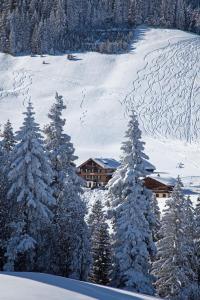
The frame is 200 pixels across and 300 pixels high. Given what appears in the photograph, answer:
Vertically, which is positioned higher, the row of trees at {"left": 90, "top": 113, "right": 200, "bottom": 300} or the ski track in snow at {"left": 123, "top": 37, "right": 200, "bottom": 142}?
the ski track in snow at {"left": 123, "top": 37, "right": 200, "bottom": 142}

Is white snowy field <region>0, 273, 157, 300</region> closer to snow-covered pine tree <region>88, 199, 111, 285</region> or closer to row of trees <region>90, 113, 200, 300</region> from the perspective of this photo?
row of trees <region>90, 113, 200, 300</region>

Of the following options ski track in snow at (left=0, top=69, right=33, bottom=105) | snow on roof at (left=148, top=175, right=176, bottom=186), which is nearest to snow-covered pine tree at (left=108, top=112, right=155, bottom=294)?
snow on roof at (left=148, top=175, right=176, bottom=186)

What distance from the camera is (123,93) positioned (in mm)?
120875

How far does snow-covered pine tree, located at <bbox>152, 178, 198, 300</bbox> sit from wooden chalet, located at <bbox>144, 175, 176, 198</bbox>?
4014 centimetres

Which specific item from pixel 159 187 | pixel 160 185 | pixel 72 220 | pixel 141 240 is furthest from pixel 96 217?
pixel 159 187

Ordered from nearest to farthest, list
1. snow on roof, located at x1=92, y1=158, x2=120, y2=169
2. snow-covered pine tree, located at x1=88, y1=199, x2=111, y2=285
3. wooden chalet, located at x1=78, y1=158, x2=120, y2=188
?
snow-covered pine tree, located at x1=88, y1=199, x2=111, y2=285
snow on roof, located at x1=92, y1=158, x2=120, y2=169
wooden chalet, located at x1=78, y1=158, x2=120, y2=188

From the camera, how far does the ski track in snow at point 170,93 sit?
10600 cm

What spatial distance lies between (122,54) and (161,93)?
2366 centimetres

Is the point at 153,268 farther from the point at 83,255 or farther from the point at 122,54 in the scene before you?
the point at 122,54

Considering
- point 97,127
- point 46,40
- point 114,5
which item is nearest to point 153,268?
point 97,127

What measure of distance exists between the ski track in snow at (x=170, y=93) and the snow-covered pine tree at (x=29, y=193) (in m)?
73.8

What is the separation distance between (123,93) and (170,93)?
398 inches

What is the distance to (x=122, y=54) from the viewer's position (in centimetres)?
13938

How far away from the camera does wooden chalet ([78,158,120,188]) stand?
83250 mm
